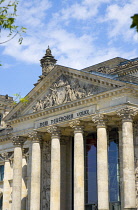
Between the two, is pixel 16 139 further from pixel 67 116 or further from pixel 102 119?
pixel 102 119

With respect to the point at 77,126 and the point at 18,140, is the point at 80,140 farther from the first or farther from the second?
the point at 18,140

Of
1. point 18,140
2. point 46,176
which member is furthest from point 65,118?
point 46,176

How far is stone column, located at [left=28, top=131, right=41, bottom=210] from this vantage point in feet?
A: 152

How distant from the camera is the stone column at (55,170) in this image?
43750 millimetres

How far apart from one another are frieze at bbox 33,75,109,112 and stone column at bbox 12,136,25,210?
4608 mm

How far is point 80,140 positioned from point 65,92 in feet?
18.1

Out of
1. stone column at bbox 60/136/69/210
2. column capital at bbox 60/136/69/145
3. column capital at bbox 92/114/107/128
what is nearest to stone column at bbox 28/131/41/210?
column capital at bbox 60/136/69/145

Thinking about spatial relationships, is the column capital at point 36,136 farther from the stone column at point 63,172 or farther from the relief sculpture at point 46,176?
the relief sculpture at point 46,176

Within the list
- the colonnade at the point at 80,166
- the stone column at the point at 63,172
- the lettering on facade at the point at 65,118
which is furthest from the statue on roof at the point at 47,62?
the lettering on facade at the point at 65,118

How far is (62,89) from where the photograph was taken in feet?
151

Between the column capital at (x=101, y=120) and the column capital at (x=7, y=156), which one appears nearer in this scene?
the column capital at (x=101, y=120)

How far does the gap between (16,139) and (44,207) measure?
27.4 feet

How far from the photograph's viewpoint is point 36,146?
48031 mm

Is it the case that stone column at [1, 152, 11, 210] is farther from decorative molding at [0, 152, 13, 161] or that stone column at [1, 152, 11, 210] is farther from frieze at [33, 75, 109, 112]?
frieze at [33, 75, 109, 112]
